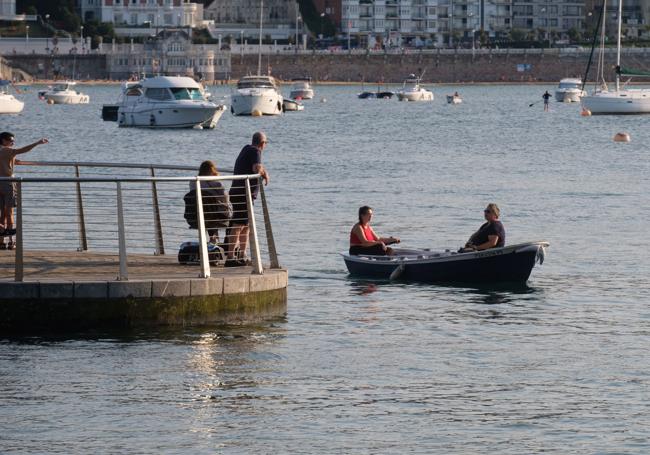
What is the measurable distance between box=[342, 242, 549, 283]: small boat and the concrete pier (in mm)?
5741

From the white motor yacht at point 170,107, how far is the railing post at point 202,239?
7655cm

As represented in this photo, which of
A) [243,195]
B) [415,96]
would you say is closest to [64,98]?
[415,96]

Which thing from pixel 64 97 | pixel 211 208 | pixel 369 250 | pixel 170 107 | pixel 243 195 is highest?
pixel 243 195

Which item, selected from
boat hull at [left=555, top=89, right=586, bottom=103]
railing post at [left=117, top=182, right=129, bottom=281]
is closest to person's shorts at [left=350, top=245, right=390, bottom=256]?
railing post at [left=117, top=182, right=129, bottom=281]

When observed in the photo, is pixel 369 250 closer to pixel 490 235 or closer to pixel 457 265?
pixel 457 265

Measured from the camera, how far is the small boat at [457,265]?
2945 centimetres

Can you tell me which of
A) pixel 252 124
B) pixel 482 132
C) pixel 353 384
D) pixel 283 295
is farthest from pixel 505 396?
pixel 252 124

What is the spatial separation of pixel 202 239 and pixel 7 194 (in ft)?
15.7

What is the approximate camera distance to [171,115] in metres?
99.7

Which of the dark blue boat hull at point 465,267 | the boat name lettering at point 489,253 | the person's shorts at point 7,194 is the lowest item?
the dark blue boat hull at point 465,267

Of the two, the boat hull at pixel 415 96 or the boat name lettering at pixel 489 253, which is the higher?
the boat name lettering at pixel 489 253

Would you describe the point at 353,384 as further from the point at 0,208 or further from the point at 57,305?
the point at 0,208

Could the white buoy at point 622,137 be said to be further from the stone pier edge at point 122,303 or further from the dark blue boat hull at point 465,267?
the stone pier edge at point 122,303

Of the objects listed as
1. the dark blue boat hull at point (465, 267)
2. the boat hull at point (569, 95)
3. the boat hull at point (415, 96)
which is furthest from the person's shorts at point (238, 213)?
the boat hull at point (415, 96)
